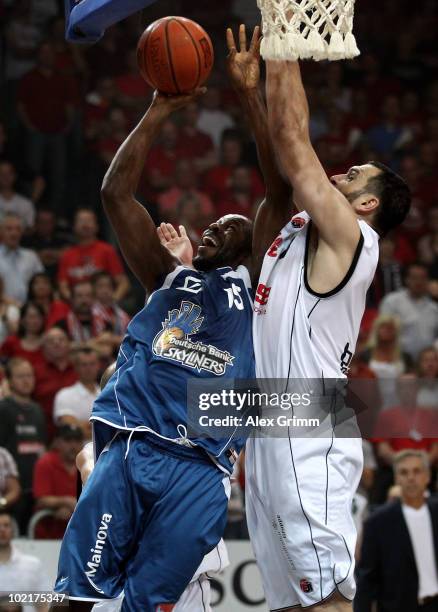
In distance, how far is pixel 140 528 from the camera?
190 inches

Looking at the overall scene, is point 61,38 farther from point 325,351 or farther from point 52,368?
point 325,351

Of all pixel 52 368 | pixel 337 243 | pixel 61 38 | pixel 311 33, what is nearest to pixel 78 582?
pixel 337 243

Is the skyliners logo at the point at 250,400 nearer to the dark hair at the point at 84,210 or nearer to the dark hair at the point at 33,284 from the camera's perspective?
the dark hair at the point at 33,284

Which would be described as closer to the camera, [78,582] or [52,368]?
[78,582]

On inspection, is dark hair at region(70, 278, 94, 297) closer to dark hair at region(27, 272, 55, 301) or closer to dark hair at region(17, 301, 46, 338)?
A: dark hair at region(27, 272, 55, 301)

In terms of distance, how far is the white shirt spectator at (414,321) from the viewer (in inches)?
445

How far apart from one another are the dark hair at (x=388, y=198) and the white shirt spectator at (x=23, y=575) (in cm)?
339

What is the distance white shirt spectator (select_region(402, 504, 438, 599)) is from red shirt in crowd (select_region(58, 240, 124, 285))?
4076 mm

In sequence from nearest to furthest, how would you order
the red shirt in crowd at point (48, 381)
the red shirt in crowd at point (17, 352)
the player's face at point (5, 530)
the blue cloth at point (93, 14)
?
the blue cloth at point (93, 14) < the player's face at point (5, 530) < the red shirt in crowd at point (48, 381) < the red shirt in crowd at point (17, 352)

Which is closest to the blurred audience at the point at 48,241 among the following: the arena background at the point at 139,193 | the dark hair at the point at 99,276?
the arena background at the point at 139,193

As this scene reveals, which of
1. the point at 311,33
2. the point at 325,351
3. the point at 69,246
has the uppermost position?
the point at 69,246

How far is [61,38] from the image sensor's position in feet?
43.3

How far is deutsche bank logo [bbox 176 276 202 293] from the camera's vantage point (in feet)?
16.6

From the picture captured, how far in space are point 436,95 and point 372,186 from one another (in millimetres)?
9949
